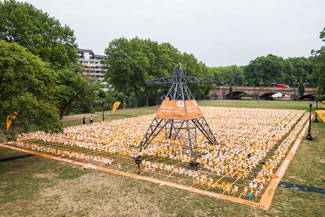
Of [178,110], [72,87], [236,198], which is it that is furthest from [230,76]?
[236,198]

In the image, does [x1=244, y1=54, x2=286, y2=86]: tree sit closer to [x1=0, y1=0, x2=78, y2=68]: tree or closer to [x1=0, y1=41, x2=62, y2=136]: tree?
[x1=0, y1=0, x2=78, y2=68]: tree

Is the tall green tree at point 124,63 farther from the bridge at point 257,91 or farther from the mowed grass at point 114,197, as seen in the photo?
the bridge at point 257,91

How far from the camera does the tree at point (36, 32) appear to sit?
25453mm

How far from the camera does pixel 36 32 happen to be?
2719 cm

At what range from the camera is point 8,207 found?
348 inches

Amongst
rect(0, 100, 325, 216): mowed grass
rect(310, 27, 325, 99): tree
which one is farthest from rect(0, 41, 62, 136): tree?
rect(310, 27, 325, 99): tree

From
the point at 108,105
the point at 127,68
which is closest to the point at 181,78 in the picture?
the point at 127,68

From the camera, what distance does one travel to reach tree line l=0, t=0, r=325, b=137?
12.6 meters

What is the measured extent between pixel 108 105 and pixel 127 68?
665 inches

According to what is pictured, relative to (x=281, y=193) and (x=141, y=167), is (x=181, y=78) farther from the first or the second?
(x=281, y=193)

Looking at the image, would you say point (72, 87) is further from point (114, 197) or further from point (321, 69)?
point (321, 69)

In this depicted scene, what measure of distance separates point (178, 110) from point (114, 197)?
7.52 meters

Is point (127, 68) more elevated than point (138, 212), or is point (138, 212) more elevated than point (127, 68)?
point (127, 68)

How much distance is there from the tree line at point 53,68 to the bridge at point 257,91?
49.7 feet
